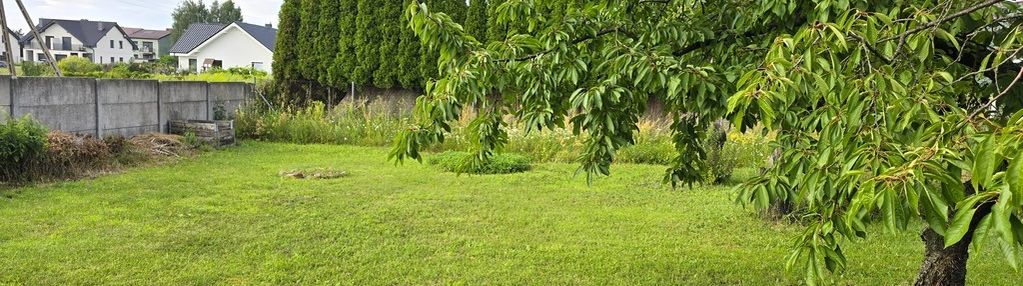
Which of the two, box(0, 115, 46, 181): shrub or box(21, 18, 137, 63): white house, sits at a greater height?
box(21, 18, 137, 63): white house

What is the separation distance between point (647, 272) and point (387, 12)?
10.4 m

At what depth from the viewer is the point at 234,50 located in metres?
38.7

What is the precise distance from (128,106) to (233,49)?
30.0m

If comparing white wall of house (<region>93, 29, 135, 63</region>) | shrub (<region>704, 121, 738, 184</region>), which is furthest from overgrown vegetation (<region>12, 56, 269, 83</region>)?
white wall of house (<region>93, 29, 135, 63</region>)

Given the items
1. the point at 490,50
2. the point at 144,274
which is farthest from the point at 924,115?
the point at 144,274

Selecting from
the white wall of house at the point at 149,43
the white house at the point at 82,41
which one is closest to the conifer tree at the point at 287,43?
the white house at the point at 82,41

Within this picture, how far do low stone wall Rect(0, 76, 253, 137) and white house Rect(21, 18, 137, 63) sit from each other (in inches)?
1927

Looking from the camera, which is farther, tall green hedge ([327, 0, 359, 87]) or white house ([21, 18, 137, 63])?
white house ([21, 18, 137, 63])

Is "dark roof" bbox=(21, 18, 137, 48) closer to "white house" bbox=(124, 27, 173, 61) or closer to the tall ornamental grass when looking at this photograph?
"white house" bbox=(124, 27, 173, 61)

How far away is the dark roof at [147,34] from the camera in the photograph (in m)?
77.0

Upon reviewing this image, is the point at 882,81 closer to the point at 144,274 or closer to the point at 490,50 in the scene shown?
the point at 490,50

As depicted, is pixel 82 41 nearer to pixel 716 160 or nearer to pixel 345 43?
pixel 345 43

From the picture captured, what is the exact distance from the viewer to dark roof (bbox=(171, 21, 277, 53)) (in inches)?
1496

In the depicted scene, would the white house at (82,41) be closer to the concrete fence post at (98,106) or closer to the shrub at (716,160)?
the concrete fence post at (98,106)
